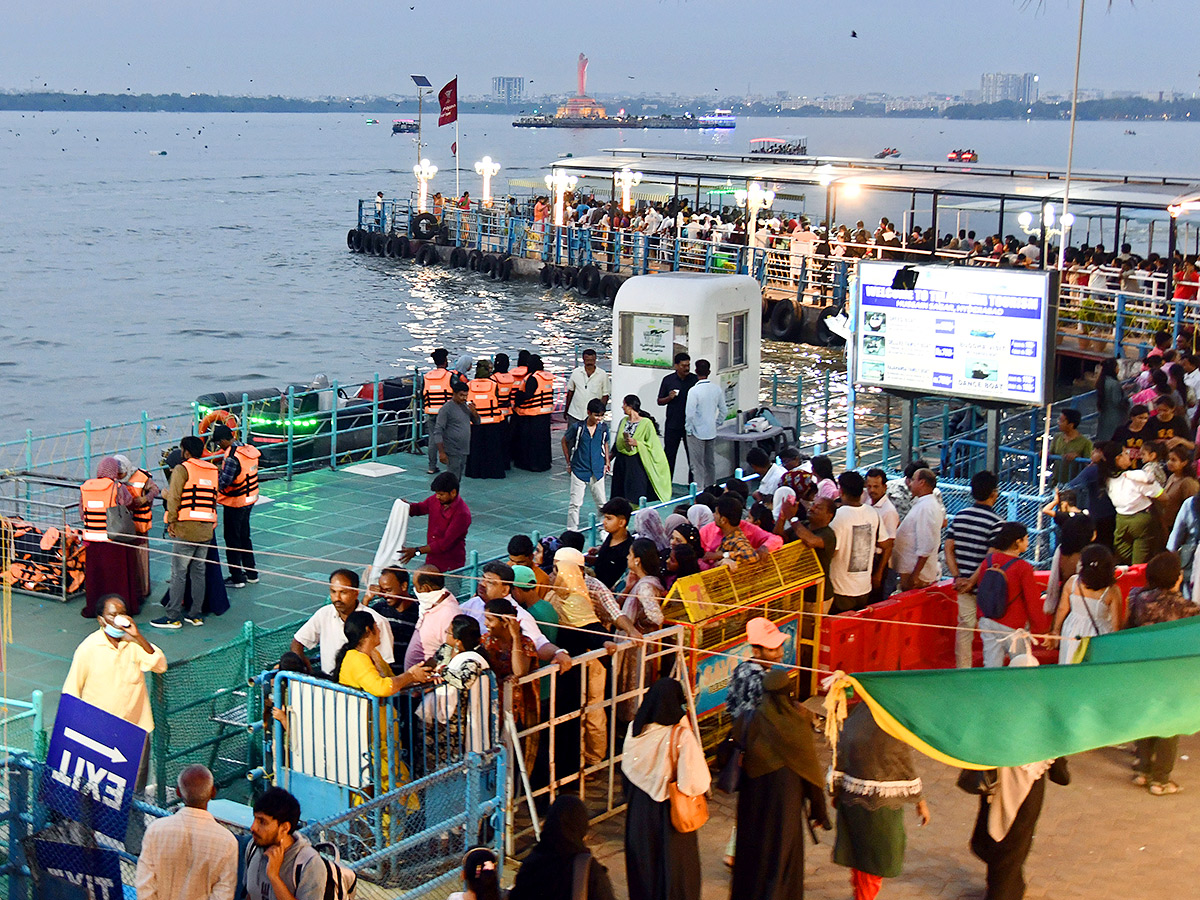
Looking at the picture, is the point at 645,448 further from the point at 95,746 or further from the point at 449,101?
the point at 449,101

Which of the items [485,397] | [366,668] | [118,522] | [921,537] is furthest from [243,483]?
[921,537]

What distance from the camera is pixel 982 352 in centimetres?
1185

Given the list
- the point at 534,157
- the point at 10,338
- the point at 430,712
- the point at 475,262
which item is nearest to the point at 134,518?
the point at 430,712

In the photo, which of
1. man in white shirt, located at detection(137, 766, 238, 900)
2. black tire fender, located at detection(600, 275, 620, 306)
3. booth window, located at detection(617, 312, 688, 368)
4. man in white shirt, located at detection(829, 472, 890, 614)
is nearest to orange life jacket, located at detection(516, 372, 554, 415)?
booth window, located at detection(617, 312, 688, 368)

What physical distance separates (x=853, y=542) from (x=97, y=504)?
613 centimetres

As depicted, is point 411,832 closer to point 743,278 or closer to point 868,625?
point 868,625

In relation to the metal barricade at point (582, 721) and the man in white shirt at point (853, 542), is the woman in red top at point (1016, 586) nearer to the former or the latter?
the man in white shirt at point (853, 542)

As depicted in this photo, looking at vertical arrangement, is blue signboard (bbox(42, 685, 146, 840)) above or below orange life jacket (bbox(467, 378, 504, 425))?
below

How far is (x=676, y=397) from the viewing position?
14938 mm

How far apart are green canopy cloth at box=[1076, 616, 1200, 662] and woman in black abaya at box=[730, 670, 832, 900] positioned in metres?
1.64

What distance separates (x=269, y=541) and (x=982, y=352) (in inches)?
280

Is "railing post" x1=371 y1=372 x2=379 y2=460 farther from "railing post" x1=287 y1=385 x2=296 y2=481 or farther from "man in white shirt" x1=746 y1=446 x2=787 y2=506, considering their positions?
"man in white shirt" x1=746 y1=446 x2=787 y2=506

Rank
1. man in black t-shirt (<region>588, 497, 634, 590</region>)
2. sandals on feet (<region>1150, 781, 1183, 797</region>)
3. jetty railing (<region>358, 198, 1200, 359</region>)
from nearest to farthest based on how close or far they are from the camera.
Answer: sandals on feet (<region>1150, 781, 1183, 797</region>)
man in black t-shirt (<region>588, 497, 634, 590</region>)
jetty railing (<region>358, 198, 1200, 359</region>)

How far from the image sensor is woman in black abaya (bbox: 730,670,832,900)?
6453 mm
